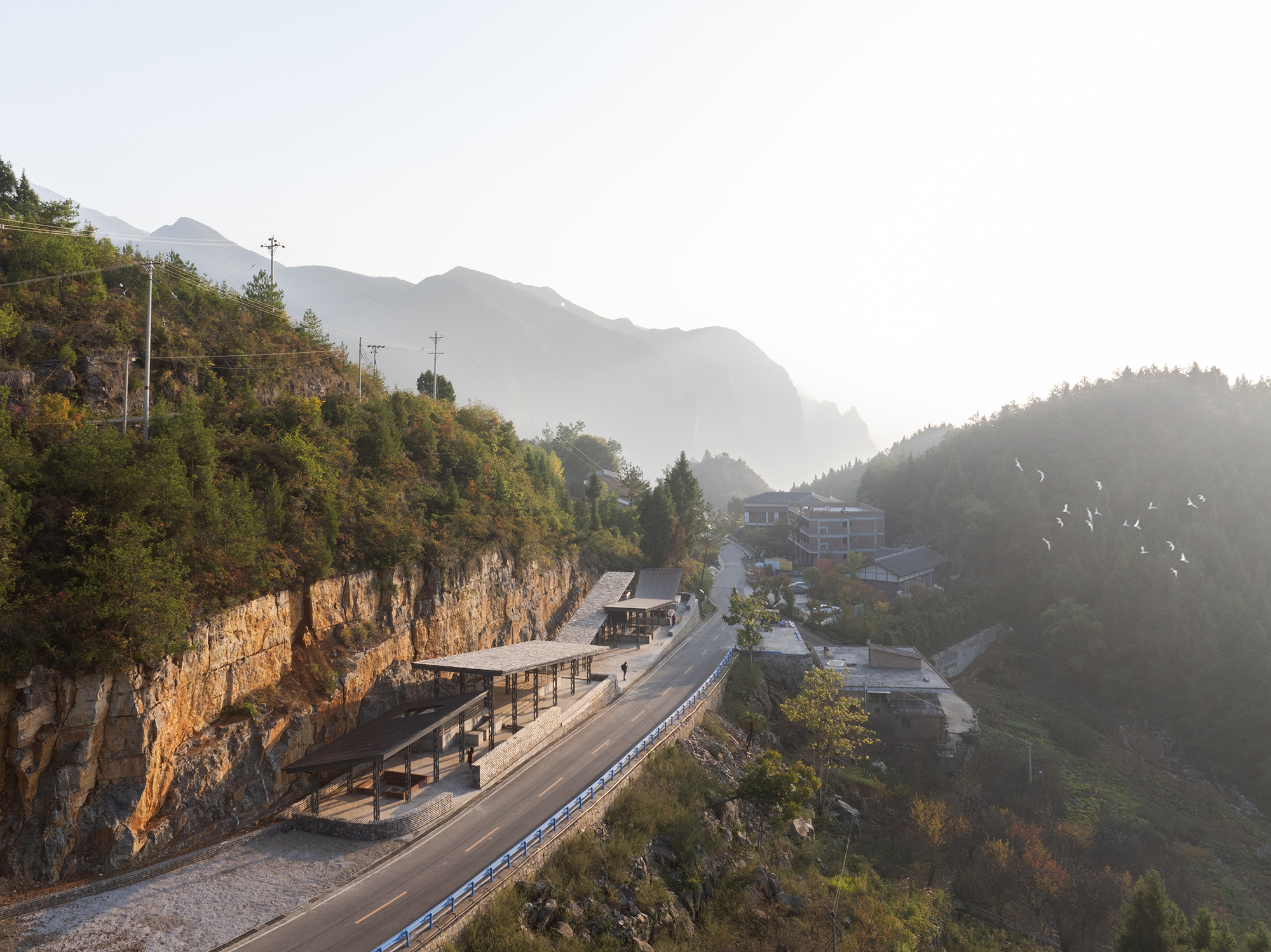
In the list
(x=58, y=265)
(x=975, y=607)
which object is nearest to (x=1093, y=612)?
(x=975, y=607)

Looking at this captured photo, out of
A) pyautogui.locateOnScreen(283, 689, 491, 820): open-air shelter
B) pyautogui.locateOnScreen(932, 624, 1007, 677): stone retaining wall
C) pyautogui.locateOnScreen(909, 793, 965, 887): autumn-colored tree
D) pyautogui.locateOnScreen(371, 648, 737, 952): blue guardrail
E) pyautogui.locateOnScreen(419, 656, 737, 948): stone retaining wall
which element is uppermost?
pyautogui.locateOnScreen(283, 689, 491, 820): open-air shelter

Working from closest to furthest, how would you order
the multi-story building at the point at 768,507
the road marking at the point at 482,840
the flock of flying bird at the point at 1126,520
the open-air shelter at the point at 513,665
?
the road marking at the point at 482,840 → the open-air shelter at the point at 513,665 → the flock of flying bird at the point at 1126,520 → the multi-story building at the point at 768,507

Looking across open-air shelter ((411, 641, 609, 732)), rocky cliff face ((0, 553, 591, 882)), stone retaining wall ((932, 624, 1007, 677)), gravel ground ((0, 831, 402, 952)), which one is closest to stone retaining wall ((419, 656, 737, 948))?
gravel ground ((0, 831, 402, 952))

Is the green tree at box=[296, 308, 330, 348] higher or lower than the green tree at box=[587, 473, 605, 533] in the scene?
higher

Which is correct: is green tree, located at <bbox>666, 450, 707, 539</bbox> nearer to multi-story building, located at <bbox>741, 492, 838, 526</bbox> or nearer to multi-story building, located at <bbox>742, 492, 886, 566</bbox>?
multi-story building, located at <bbox>742, 492, 886, 566</bbox>

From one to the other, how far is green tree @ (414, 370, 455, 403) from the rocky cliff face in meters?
23.2

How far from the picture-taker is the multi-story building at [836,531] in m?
83.1

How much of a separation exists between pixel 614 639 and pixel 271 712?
26220 millimetres

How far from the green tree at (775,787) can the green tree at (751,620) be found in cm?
1497

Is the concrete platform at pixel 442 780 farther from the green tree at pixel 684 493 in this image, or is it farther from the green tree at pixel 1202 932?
the green tree at pixel 684 493

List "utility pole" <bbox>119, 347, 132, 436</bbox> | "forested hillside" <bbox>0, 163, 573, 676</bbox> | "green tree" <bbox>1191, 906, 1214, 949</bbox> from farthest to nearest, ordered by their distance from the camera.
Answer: "green tree" <bbox>1191, 906, 1214, 949</bbox> < "utility pole" <bbox>119, 347, 132, 436</bbox> < "forested hillside" <bbox>0, 163, 573, 676</bbox>

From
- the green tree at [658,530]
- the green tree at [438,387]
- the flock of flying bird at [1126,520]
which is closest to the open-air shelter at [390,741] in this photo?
the green tree at [438,387]

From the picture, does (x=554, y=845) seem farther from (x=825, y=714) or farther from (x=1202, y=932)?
(x=1202, y=932)

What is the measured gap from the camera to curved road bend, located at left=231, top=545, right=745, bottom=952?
55.4ft
